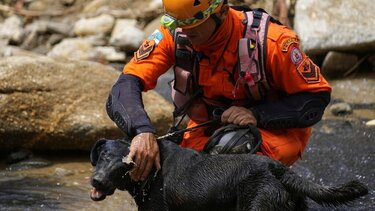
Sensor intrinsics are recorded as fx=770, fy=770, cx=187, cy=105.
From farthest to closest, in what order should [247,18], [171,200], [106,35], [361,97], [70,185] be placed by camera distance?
[106,35] → [361,97] → [70,185] → [247,18] → [171,200]

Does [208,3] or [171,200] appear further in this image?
[208,3]

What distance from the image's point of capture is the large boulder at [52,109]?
6738 mm

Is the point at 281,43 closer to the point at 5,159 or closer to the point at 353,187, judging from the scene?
the point at 353,187

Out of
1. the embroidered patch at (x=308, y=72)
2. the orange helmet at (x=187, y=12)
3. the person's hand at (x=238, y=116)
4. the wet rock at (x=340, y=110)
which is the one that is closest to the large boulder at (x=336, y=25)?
the wet rock at (x=340, y=110)

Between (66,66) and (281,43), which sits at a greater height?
(281,43)

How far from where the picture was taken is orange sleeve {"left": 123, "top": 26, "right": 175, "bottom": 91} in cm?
450

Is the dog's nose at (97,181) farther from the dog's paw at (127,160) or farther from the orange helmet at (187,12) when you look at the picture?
the orange helmet at (187,12)

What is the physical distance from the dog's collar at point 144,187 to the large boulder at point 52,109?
2.78 meters

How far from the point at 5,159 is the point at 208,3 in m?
3.38

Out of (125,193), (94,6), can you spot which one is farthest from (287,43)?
(94,6)

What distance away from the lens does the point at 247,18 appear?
4531mm

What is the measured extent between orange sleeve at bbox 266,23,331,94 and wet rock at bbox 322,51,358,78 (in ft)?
16.1

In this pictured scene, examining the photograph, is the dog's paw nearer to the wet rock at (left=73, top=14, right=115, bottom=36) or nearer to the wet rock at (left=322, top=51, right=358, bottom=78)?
the wet rock at (left=322, top=51, right=358, bottom=78)

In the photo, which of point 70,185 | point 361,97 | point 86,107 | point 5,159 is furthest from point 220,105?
point 361,97
